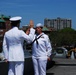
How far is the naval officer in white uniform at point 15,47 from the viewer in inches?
288

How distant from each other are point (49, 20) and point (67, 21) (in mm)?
12181

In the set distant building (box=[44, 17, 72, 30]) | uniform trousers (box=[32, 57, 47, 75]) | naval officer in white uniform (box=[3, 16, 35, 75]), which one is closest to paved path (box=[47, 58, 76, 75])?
uniform trousers (box=[32, 57, 47, 75])

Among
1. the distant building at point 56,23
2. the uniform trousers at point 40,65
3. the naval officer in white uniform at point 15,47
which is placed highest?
the distant building at point 56,23

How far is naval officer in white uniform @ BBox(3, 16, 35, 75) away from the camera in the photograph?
7324mm

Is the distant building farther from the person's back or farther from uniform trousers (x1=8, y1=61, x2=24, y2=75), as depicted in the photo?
uniform trousers (x1=8, y1=61, x2=24, y2=75)

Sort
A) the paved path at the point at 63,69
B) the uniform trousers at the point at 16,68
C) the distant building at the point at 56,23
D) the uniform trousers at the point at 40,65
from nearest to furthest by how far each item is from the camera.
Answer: the uniform trousers at the point at 16,68 < the uniform trousers at the point at 40,65 < the paved path at the point at 63,69 < the distant building at the point at 56,23

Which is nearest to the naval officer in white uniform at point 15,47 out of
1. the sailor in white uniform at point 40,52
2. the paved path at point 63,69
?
the sailor in white uniform at point 40,52

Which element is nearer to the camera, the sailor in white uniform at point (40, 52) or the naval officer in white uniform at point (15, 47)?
the naval officer in white uniform at point (15, 47)

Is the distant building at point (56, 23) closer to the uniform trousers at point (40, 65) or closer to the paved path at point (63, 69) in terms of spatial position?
the paved path at point (63, 69)

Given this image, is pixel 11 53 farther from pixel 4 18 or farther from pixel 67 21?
pixel 67 21

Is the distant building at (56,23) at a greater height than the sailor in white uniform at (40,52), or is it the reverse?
the distant building at (56,23)

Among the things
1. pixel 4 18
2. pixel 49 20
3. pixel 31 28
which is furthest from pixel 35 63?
pixel 49 20

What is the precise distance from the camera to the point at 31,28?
7.65m

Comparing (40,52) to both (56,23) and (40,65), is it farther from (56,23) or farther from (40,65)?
(56,23)
